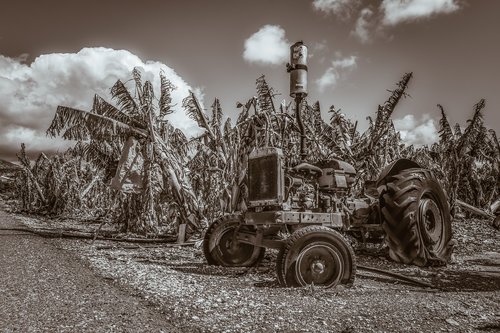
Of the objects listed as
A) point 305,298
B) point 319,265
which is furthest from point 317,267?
point 305,298

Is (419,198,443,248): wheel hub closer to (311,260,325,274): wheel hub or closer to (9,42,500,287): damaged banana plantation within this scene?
(9,42,500,287): damaged banana plantation

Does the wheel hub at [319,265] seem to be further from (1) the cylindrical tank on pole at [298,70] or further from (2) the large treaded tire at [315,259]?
(1) the cylindrical tank on pole at [298,70]

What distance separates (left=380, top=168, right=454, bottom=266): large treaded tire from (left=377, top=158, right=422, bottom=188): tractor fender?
118 millimetres

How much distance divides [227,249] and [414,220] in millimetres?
2737

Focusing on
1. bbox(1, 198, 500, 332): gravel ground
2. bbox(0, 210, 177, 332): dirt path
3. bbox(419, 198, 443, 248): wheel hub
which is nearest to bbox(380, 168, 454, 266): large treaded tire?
bbox(419, 198, 443, 248): wheel hub

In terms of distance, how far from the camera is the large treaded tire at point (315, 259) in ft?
15.4

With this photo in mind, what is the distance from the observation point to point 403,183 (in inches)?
258

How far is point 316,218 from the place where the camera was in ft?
17.4

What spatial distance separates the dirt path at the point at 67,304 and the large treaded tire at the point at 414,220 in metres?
3.86

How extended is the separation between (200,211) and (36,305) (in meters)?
6.84

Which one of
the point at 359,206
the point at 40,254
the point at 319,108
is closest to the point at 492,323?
the point at 359,206

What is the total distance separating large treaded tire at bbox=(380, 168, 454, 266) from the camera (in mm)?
6152

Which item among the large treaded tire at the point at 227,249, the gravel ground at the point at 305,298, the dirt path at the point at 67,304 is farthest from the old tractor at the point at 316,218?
the dirt path at the point at 67,304

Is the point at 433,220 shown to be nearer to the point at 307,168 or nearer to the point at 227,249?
the point at 307,168
